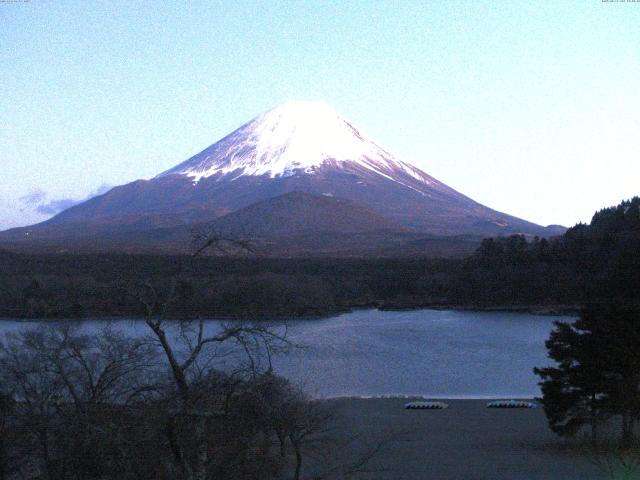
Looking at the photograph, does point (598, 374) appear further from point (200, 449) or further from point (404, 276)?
point (404, 276)

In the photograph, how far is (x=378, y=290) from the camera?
1567 inches

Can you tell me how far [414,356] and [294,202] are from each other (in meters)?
51.3

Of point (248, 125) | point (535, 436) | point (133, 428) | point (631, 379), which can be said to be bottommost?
point (535, 436)

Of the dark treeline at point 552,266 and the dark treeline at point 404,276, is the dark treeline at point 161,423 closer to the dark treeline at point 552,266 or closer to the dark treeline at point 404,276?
the dark treeline at point 404,276

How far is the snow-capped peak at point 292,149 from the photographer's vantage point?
87062mm

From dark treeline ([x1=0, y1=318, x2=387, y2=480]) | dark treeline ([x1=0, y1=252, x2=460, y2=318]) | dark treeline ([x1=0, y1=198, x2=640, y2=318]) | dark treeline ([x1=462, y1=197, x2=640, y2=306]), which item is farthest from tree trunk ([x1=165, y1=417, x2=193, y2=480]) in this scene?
dark treeline ([x1=462, y1=197, x2=640, y2=306])

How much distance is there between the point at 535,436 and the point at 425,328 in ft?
52.5

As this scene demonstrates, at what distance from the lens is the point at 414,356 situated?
2089 cm

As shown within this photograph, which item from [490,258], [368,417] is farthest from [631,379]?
[490,258]

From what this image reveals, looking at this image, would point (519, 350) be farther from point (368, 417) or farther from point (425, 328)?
point (368, 417)

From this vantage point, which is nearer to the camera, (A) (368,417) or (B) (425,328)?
(A) (368,417)

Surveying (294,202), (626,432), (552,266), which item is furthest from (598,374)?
(294,202)

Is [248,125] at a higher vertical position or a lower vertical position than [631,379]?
higher

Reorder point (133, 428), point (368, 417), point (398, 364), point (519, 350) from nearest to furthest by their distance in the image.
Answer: point (133, 428) → point (368, 417) → point (398, 364) → point (519, 350)
